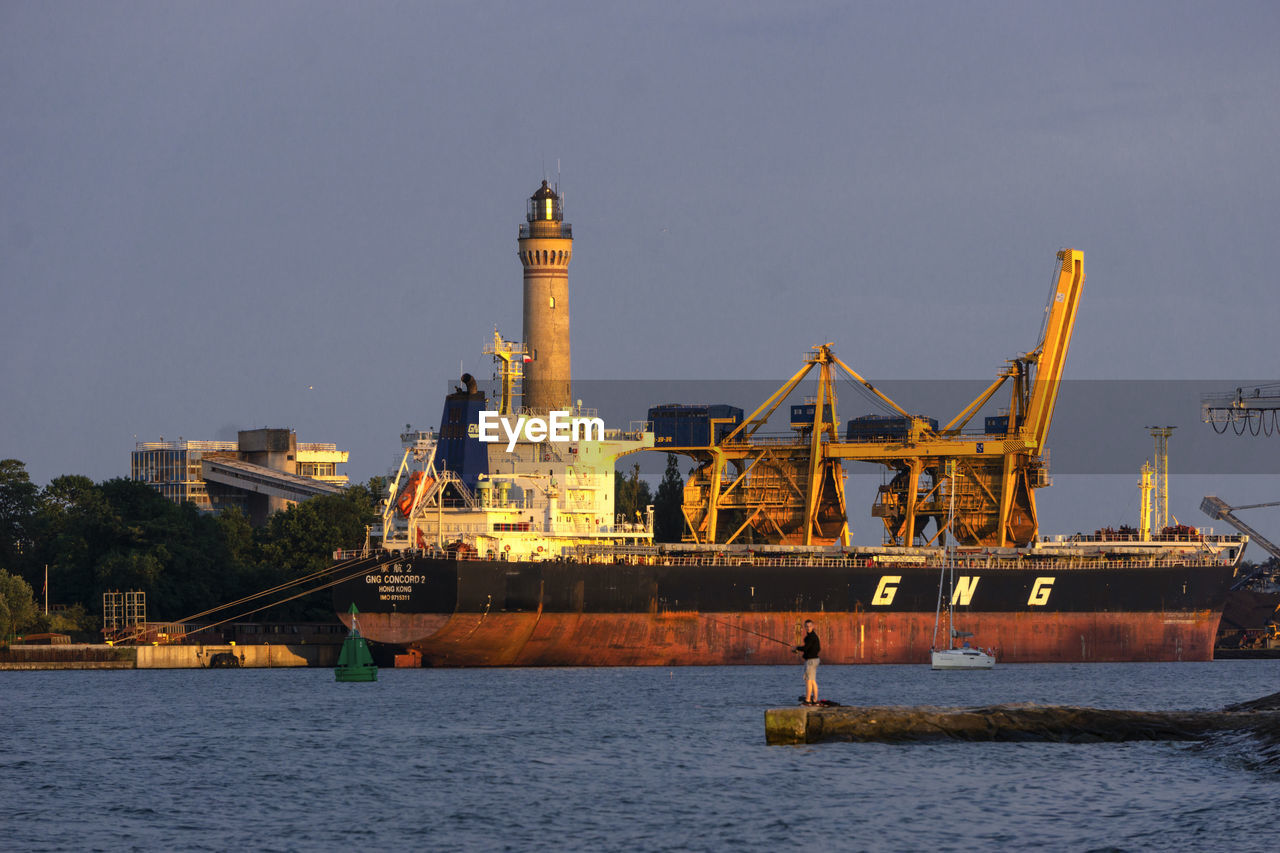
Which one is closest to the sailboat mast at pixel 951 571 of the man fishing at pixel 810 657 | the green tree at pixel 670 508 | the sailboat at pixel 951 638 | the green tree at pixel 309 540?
the sailboat at pixel 951 638

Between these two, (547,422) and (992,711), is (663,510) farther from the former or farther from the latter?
(992,711)

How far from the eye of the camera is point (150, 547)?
91188 mm

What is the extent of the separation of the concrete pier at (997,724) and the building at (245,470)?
92447mm

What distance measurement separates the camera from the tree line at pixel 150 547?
287 feet

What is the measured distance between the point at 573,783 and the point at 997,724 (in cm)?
865

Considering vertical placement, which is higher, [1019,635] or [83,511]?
[83,511]

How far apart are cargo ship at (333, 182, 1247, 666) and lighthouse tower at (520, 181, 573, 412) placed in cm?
11

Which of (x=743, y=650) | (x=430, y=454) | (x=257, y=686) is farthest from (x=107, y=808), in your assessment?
(x=743, y=650)

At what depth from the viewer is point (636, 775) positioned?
3569cm

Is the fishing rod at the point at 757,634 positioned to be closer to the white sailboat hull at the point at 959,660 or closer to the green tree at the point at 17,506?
the white sailboat hull at the point at 959,660

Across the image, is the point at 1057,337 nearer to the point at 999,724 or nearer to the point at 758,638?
the point at 758,638

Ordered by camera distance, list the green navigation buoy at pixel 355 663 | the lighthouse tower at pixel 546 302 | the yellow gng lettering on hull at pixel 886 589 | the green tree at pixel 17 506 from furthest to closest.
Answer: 1. the green tree at pixel 17 506
2. the lighthouse tower at pixel 546 302
3. the yellow gng lettering on hull at pixel 886 589
4. the green navigation buoy at pixel 355 663

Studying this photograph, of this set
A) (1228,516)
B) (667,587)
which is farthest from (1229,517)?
(667,587)

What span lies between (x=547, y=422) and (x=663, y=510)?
73.9 ft
